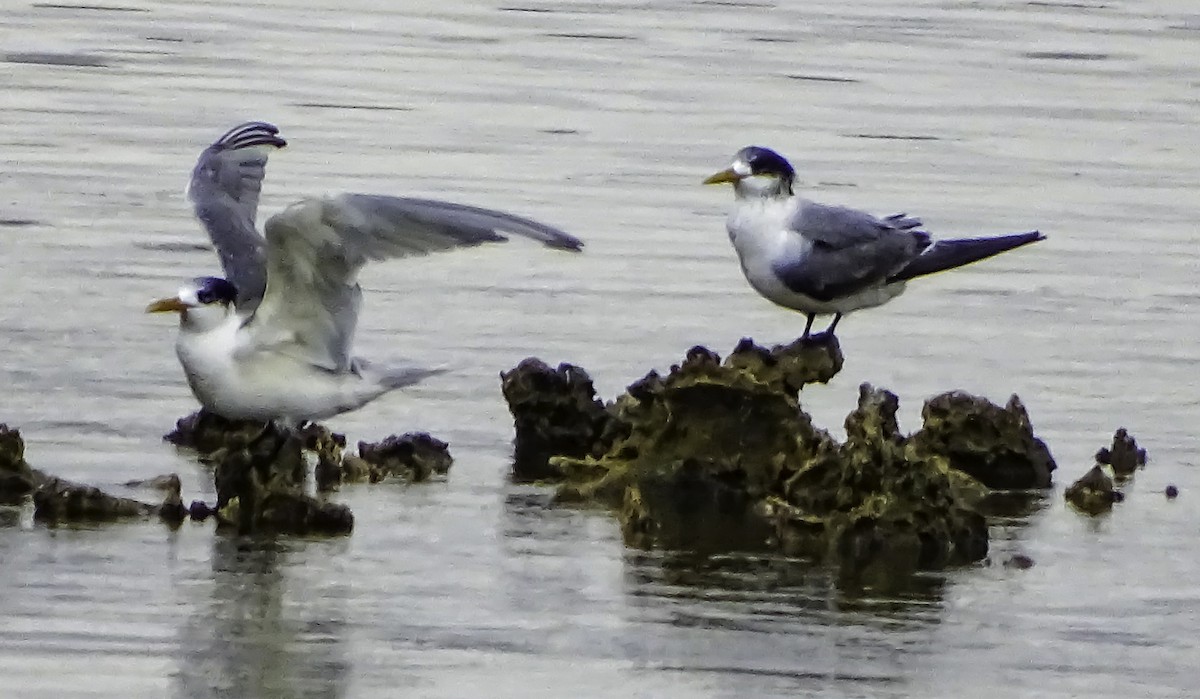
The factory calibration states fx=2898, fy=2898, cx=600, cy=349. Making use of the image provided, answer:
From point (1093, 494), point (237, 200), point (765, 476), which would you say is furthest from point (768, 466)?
point (237, 200)

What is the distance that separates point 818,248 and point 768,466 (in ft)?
7.76

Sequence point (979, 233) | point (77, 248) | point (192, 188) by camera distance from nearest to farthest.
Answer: point (192, 188), point (77, 248), point (979, 233)

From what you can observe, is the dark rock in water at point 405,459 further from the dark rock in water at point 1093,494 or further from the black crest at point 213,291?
the dark rock in water at point 1093,494

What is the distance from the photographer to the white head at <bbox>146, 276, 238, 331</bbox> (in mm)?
8938

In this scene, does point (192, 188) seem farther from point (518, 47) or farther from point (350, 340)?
point (518, 47)

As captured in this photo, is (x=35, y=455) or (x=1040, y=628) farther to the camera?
(x=35, y=455)

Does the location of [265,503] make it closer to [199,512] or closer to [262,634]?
[199,512]

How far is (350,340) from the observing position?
9.21 m

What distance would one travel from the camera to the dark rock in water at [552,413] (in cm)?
967

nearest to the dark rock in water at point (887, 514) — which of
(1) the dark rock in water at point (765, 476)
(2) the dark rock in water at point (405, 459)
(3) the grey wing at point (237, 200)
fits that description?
(1) the dark rock in water at point (765, 476)

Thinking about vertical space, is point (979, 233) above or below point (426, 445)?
above

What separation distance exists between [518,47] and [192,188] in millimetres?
9856

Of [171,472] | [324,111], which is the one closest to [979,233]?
[324,111]

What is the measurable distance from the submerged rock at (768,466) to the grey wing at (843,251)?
123cm
